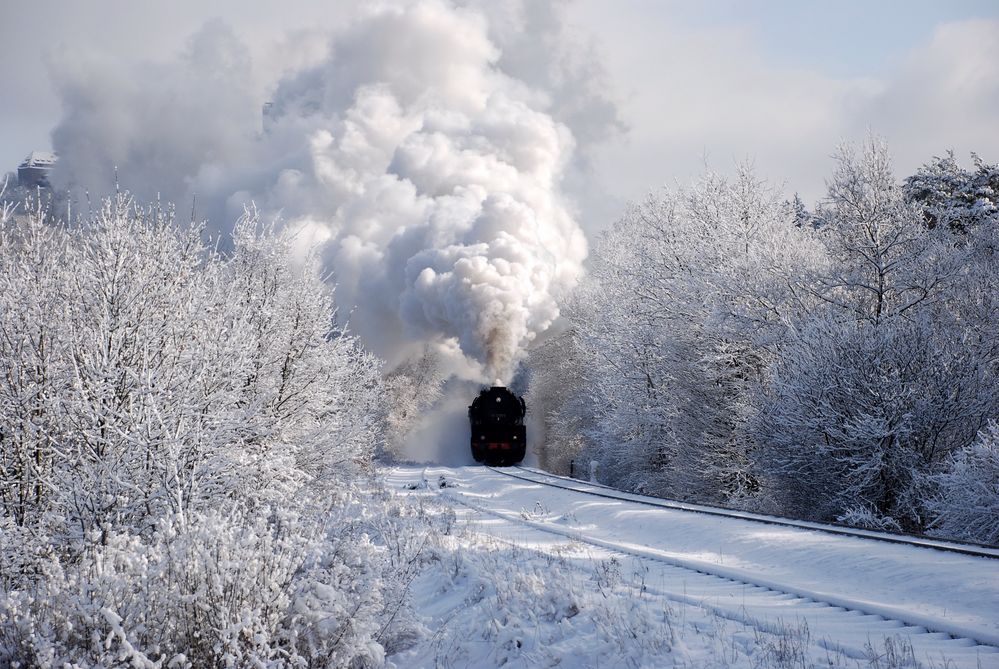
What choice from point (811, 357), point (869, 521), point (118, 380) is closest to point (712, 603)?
point (118, 380)

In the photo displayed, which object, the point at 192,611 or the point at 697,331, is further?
the point at 697,331

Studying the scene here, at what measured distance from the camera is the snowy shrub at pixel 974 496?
848 cm

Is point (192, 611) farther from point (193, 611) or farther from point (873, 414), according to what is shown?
point (873, 414)

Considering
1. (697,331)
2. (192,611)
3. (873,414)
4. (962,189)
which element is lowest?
(192,611)

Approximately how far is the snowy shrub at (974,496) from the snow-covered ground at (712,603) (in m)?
2.06

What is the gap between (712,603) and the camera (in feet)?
17.9

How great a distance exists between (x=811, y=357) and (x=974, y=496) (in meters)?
4.08

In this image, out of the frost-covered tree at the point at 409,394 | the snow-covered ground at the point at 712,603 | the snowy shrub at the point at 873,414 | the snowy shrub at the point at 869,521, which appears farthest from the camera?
the frost-covered tree at the point at 409,394

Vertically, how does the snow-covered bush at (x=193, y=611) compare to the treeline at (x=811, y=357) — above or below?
below

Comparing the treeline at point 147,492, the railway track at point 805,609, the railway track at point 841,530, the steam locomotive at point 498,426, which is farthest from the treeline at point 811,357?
the treeline at point 147,492

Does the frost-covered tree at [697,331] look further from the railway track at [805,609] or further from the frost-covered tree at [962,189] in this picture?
the frost-covered tree at [962,189]

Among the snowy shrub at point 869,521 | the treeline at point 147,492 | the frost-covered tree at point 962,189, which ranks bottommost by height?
the snowy shrub at point 869,521

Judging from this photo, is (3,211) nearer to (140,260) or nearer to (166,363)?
(140,260)

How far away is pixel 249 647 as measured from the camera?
441 cm
